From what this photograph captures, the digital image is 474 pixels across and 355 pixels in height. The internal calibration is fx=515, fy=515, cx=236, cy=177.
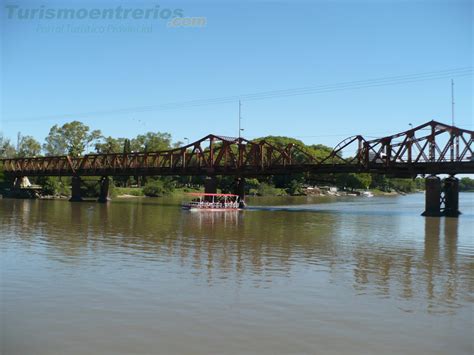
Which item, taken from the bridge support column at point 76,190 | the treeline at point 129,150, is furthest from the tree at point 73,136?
the bridge support column at point 76,190

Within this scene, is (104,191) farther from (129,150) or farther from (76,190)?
(129,150)

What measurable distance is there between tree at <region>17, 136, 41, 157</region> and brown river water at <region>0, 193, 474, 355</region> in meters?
161

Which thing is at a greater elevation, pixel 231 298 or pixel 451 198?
pixel 451 198

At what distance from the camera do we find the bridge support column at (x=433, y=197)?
76625 millimetres

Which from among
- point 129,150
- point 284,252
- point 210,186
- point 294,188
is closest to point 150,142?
point 129,150

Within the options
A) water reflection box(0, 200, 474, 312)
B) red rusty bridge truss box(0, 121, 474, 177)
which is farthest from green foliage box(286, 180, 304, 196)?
water reflection box(0, 200, 474, 312)

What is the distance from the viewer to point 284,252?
102 ft

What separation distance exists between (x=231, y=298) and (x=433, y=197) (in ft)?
219

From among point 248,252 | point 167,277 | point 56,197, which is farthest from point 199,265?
point 56,197

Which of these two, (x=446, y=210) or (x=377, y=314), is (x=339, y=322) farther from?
(x=446, y=210)

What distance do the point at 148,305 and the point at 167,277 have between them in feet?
16.3

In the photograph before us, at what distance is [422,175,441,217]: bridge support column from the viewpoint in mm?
76625

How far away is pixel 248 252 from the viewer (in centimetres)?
3094

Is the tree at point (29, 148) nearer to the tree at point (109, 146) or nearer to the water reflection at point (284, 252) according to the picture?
the tree at point (109, 146)
